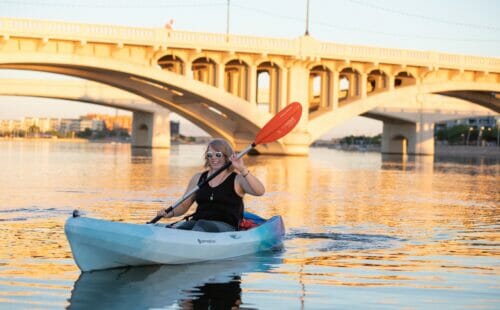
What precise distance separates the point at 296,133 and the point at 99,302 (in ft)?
174

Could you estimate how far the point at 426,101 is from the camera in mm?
99250

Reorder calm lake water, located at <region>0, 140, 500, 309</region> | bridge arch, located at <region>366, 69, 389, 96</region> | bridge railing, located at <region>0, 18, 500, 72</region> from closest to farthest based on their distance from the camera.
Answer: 1. calm lake water, located at <region>0, 140, 500, 309</region>
2. bridge railing, located at <region>0, 18, 500, 72</region>
3. bridge arch, located at <region>366, 69, 389, 96</region>

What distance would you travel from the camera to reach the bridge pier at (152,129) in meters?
90.7

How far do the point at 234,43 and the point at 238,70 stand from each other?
4.94m

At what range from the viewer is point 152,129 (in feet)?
303

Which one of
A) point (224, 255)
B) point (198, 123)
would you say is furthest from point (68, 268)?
point (198, 123)

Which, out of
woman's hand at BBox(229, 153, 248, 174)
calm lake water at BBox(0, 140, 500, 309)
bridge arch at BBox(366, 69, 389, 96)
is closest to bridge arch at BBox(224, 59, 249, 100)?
bridge arch at BBox(366, 69, 389, 96)

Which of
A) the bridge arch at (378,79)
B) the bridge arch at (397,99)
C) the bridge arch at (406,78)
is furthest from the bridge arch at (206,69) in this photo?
the bridge arch at (406,78)

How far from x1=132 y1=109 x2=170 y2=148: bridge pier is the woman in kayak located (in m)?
77.8

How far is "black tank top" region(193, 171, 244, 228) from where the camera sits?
12438 mm

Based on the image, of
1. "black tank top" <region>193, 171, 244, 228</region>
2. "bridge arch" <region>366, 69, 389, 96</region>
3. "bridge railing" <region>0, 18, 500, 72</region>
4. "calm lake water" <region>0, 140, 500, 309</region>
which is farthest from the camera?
"bridge arch" <region>366, 69, 389, 96</region>

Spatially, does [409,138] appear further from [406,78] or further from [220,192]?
[220,192]

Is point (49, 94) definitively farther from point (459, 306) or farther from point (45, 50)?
point (459, 306)

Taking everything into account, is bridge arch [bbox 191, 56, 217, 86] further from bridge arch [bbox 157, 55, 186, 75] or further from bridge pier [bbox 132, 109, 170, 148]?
bridge pier [bbox 132, 109, 170, 148]
